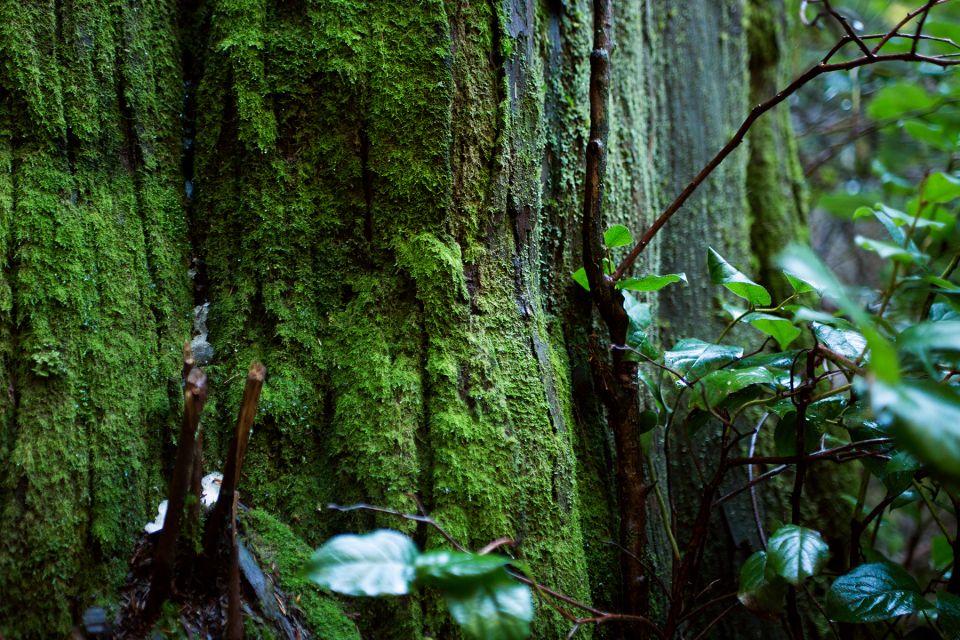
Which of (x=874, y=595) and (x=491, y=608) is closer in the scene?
(x=491, y=608)

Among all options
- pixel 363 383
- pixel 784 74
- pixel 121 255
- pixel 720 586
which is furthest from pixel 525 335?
pixel 784 74

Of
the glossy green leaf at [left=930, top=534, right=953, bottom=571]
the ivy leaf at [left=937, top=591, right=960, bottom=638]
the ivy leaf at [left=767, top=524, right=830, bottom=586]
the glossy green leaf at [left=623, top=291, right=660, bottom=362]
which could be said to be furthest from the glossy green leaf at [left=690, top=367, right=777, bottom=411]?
the glossy green leaf at [left=930, top=534, right=953, bottom=571]

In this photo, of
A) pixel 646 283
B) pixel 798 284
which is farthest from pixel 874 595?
pixel 646 283

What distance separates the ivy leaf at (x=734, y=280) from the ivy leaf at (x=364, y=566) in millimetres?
749

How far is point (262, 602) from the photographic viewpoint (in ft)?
3.03

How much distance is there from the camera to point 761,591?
103cm

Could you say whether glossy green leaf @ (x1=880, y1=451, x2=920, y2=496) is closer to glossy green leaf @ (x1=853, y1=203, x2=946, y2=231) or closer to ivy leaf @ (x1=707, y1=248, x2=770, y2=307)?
ivy leaf @ (x1=707, y1=248, x2=770, y2=307)

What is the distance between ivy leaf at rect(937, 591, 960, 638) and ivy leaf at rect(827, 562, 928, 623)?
64mm

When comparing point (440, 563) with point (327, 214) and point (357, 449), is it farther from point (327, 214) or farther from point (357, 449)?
point (327, 214)

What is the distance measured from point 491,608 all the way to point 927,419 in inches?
19.3

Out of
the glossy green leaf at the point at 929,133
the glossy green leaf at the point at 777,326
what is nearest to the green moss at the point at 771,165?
the glossy green leaf at the point at 929,133

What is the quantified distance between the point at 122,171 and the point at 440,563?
0.90m

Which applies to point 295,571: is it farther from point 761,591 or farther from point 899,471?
point 899,471

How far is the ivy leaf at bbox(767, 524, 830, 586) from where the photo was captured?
3.15 ft
